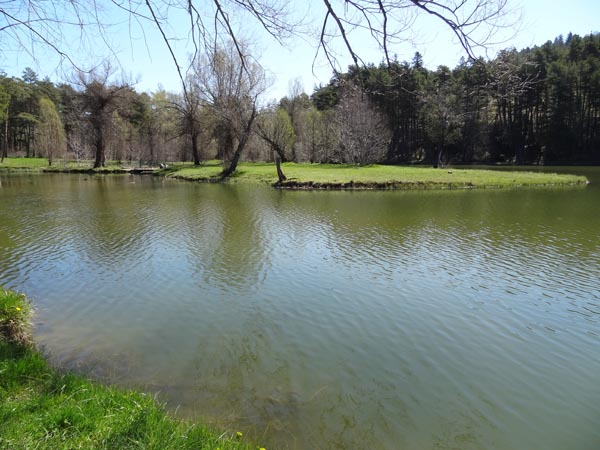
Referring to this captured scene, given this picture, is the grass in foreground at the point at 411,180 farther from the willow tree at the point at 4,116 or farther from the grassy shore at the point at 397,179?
the willow tree at the point at 4,116

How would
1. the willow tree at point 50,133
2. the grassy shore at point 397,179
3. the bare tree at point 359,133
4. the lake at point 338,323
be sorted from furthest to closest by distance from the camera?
the willow tree at point 50,133 < the bare tree at point 359,133 < the grassy shore at point 397,179 < the lake at point 338,323

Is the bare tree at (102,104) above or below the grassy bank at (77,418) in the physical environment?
above

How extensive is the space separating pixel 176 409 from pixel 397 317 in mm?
4476

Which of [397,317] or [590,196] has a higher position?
[590,196]

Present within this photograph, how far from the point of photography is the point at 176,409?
4.69 metres

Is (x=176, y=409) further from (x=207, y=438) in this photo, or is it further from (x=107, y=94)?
(x=107, y=94)

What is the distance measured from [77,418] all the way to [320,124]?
5635 cm

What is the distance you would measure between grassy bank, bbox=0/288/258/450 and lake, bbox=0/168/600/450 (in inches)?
31.8

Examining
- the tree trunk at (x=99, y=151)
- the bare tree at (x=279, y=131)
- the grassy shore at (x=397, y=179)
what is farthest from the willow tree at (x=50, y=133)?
the bare tree at (x=279, y=131)

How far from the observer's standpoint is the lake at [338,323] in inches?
190

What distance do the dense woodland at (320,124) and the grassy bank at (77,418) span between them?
3139 cm

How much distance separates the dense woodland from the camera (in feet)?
148

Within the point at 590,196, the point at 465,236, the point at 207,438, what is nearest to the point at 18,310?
the point at 207,438

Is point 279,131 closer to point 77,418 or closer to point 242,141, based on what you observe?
point 242,141
